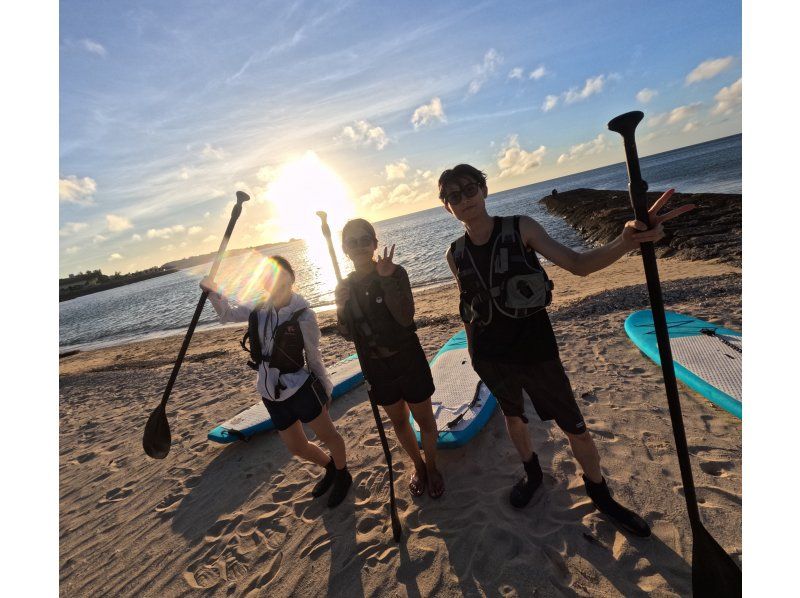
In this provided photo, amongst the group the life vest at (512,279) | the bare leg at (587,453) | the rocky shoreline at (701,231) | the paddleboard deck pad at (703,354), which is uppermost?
the life vest at (512,279)

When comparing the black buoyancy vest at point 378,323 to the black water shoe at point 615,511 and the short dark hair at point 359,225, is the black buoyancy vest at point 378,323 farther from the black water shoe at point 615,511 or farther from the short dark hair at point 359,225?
the black water shoe at point 615,511

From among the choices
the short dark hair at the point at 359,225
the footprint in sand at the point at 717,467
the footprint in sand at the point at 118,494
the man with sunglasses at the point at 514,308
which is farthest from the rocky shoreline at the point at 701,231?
the footprint in sand at the point at 118,494

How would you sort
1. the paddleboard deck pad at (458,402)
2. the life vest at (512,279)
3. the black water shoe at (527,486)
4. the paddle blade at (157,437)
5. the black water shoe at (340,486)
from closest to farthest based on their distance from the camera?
the life vest at (512,279), the black water shoe at (527,486), the black water shoe at (340,486), the paddleboard deck pad at (458,402), the paddle blade at (157,437)

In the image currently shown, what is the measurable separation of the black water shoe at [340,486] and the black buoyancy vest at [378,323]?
1.86 meters

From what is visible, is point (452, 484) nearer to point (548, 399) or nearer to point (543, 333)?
point (548, 399)

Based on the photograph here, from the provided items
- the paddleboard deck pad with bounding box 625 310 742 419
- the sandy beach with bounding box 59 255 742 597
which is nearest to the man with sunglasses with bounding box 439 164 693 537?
the sandy beach with bounding box 59 255 742 597

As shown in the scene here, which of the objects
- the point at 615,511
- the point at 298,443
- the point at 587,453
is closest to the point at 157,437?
the point at 298,443

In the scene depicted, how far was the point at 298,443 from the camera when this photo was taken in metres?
3.84

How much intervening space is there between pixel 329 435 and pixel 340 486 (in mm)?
725

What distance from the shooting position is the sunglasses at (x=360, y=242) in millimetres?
3129

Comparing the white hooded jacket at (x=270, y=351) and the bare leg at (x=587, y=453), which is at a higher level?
the white hooded jacket at (x=270, y=351)

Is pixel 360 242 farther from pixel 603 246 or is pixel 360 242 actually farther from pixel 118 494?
pixel 118 494

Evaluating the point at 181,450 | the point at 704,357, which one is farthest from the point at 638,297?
the point at 181,450

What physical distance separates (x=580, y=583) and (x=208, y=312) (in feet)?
97.1
